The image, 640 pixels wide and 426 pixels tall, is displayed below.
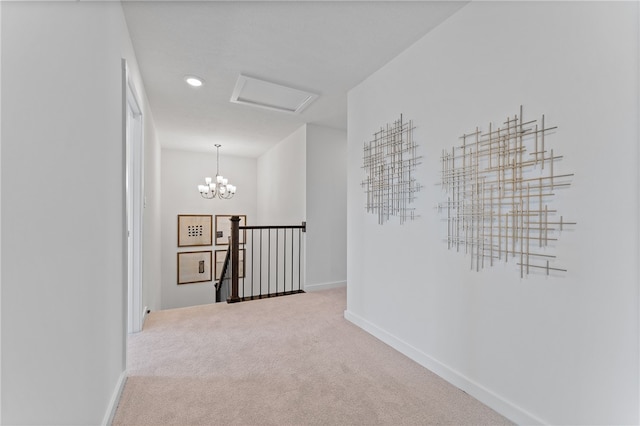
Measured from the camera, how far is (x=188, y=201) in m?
5.89

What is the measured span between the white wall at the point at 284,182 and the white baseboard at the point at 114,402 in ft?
9.35

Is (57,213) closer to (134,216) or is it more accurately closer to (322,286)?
(134,216)

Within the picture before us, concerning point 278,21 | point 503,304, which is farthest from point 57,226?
point 503,304

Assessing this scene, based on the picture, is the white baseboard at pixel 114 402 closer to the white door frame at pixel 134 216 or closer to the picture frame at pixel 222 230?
the white door frame at pixel 134 216

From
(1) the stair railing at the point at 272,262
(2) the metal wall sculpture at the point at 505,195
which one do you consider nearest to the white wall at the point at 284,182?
(1) the stair railing at the point at 272,262

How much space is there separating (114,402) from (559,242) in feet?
8.05

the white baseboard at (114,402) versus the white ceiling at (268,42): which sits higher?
the white ceiling at (268,42)

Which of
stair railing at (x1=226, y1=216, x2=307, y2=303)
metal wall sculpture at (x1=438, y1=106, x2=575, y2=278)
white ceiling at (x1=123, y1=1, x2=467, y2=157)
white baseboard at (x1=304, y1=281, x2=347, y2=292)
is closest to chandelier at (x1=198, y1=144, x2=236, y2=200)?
stair railing at (x1=226, y1=216, x2=307, y2=303)

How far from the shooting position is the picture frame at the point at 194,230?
5.79m

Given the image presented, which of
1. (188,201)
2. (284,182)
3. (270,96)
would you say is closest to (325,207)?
(284,182)

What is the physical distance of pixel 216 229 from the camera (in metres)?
6.14

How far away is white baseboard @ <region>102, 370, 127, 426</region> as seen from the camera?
4.50 ft

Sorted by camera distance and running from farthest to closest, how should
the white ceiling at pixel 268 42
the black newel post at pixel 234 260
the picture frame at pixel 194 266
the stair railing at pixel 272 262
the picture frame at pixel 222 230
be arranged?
1. the picture frame at pixel 222 230
2. the picture frame at pixel 194 266
3. the stair railing at pixel 272 262
4. the black newel post at pixel 234 260
5. the white ceiling at pixel 268 42

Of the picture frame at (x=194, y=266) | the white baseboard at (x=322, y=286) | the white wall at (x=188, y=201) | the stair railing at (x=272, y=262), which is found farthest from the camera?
the picture frame at (x=194, y=266)
